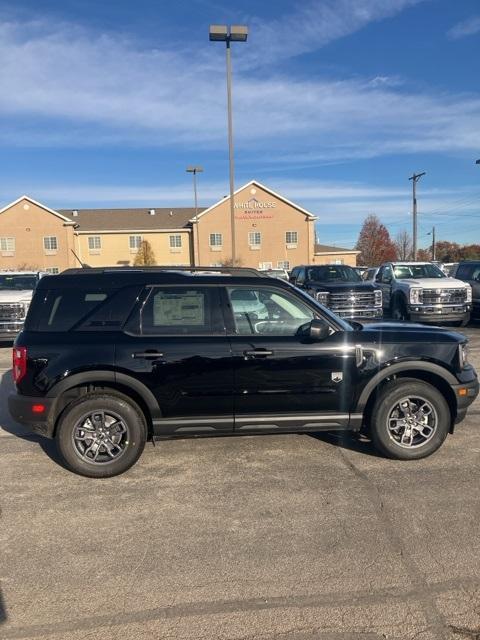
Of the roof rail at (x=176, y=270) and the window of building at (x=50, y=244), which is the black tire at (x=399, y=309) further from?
the window of building at (x=50, y=244)

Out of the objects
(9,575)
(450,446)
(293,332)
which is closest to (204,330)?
(293,332)

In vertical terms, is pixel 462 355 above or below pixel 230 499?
above

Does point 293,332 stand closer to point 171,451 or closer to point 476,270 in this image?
point 171,451

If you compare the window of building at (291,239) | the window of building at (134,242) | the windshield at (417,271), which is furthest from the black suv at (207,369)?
the window of building at (134,242)

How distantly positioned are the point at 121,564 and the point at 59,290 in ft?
7.96

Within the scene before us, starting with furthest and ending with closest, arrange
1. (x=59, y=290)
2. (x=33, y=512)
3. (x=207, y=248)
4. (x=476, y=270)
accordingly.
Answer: (x=207, y=248) < (x=476, y=270) < (x=59, y=290) < (x=33, y=512)

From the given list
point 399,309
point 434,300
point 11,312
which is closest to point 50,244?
point 11,312

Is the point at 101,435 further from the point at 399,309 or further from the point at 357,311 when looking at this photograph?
the point at 399,309

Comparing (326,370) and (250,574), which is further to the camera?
(326,370)

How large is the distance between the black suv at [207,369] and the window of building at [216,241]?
47.8 metres

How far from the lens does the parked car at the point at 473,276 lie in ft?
51.2

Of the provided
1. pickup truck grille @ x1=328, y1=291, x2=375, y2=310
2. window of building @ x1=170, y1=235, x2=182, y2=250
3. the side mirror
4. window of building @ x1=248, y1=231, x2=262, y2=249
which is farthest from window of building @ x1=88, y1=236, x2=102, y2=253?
the side mirror

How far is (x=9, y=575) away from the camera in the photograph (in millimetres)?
3131

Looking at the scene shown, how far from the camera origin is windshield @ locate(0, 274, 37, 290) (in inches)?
551
